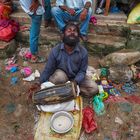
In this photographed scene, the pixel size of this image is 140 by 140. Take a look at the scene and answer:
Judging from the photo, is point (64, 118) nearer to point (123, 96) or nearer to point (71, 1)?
point (123, 96)

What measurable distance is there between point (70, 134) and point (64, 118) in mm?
265

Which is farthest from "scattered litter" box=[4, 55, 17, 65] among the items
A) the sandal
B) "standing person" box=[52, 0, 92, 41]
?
"standing person" box=[52, 0, 92, 41]

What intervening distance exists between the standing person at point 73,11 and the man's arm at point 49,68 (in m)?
1.11

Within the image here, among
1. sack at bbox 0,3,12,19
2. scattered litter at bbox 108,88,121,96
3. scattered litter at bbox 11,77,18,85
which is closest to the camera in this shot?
scattered litter at bbox 108,88,121,96

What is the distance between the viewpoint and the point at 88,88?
4.39 meters

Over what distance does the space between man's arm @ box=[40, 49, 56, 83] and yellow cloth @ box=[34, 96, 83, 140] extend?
60cm

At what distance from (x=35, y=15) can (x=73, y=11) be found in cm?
71

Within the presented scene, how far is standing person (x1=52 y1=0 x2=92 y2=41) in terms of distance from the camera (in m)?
4.94

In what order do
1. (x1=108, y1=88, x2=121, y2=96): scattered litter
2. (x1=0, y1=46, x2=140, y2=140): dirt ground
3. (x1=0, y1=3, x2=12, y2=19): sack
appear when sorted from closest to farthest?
1. (x1=0, y1=46, x2=140, y2=140): dirt ground
2. (x1=108, y1=88, x2=121, y2=96): scattered litter
3. (x1=0, y1=3, x2=12, y2=19): sack

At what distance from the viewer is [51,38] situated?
564cm

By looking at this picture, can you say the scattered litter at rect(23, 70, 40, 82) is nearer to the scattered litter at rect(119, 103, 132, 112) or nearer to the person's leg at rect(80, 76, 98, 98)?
the person's leg at rect(80, 76, 98, 98)

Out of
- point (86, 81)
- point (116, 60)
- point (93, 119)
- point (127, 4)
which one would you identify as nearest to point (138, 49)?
point (116, 60)

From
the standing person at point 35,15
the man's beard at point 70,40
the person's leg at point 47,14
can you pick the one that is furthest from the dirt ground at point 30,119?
the person's leg at point 47,14

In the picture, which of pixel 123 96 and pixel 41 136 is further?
pixel 123 96
